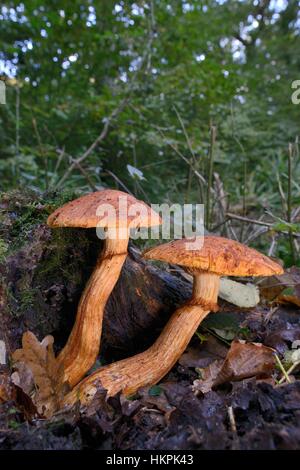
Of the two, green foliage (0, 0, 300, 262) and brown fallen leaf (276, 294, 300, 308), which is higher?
green foliage (0, 0, 300, 262)

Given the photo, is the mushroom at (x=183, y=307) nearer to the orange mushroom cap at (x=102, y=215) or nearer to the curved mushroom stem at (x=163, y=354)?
the curved mushroom stem at (x=163, y=354)

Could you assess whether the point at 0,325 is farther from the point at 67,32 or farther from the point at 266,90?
the point at 266,90

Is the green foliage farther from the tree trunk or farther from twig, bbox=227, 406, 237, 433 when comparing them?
twig, bbox=227, 406, 237, 433

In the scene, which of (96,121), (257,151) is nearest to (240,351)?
(96,121)

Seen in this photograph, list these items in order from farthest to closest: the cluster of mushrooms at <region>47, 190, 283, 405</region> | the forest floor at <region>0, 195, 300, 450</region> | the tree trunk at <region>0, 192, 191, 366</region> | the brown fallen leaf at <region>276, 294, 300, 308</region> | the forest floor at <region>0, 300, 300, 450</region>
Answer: the brown fallen leaf at <region>276, 294, 300, 308</region> < the tree trunk at <region>0, 192, 191, 366</region> < the cluster of mushrooms at <region>47, 190, 283, 405</region> < the forest floor at <region>0, 195, 300, 450</region> < the forest floor at <region>0, 300, 300, 450</region>

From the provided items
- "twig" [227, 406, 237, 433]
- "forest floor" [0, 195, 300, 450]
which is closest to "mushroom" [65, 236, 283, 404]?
"forest floor" [0, 195, 300, 450]
